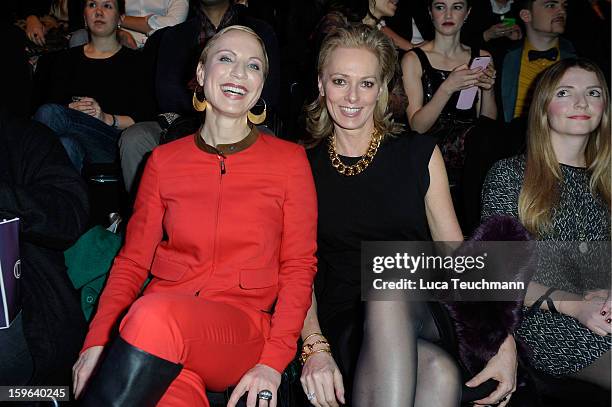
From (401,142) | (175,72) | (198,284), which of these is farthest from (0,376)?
(175,72)

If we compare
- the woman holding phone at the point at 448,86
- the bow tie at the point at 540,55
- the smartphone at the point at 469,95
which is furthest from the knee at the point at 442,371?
the bow tie at the point at 540,55

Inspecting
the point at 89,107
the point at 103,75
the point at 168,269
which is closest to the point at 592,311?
the point at 168,269

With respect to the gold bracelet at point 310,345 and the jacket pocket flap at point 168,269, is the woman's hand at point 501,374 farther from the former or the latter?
the jacket pocket flap at point 168,269

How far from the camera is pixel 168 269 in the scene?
1983mm

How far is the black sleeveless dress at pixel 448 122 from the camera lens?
329cm

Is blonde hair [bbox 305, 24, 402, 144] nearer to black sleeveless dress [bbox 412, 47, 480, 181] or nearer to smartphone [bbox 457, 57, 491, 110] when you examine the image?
black sleeveless dress [bbox 412, 47, 480, 181]

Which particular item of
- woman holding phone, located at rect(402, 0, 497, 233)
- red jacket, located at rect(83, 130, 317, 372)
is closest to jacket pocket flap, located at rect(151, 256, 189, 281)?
red jacket, located at rect(83, 130, 317, 372)

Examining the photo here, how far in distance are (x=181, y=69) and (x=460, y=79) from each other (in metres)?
1.32

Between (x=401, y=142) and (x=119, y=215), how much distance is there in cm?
137

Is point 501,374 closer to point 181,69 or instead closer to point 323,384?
point 323,384

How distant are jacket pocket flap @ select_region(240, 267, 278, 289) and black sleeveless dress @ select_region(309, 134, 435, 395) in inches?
12.1

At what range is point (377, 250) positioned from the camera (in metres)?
2.20

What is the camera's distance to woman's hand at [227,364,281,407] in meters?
1.76

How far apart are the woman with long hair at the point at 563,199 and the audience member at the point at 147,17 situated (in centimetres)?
236
